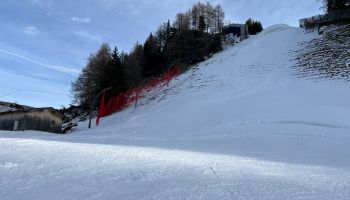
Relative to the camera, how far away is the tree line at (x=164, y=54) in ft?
217

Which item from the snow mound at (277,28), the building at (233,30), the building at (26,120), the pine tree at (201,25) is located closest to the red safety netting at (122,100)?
the building at (26,120)

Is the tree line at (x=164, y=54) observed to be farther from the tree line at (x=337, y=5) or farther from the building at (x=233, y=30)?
the tree line at (x=337, y=5)

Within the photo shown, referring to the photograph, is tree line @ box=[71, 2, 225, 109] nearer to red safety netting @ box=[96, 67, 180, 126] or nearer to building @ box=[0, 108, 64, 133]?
red safety netting @ box=[96, 67, 180, 126]

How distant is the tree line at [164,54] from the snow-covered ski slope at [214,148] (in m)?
15.4

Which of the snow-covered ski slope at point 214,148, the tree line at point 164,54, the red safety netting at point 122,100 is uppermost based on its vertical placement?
the tree line at point 164,54

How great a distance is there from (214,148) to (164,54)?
59.8 metres

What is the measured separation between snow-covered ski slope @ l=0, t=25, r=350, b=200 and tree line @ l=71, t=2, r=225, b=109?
15.4m

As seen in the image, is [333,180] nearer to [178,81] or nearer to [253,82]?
[253,82]

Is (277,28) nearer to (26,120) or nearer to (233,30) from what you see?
(233,30)

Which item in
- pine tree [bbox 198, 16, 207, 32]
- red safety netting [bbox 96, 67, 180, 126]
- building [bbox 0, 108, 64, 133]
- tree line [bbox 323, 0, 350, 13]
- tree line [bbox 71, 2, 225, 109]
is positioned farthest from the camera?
pine tree [bbox 198, 16, 207, 32]

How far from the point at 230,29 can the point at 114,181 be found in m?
82.8

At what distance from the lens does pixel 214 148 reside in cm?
1680

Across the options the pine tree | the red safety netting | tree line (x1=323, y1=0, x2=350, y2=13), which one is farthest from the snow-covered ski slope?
the pine tree

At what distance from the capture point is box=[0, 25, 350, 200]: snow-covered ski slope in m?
7.33
